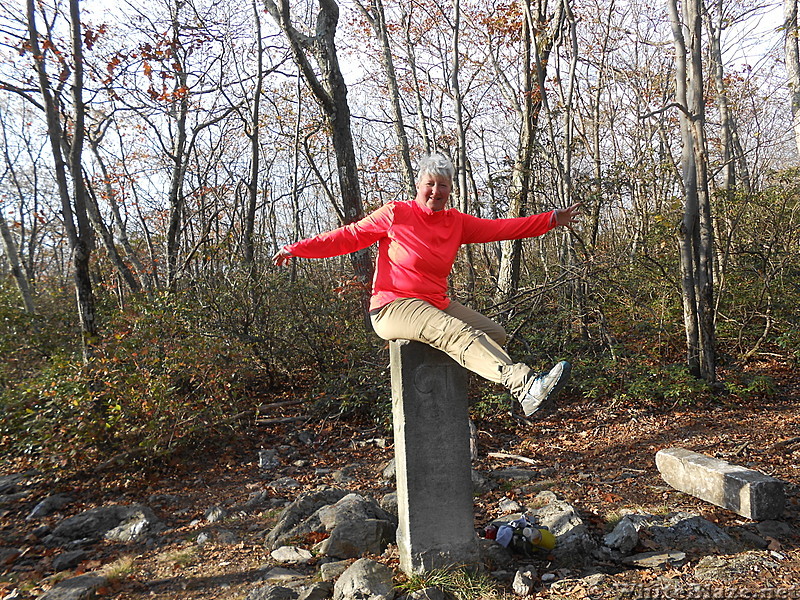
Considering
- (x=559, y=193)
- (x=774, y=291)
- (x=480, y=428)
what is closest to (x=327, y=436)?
(x=480, y=428)

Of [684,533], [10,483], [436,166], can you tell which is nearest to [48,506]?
[10,483]

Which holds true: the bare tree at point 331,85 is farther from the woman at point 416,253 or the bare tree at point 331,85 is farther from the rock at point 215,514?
the woman at point 416,253

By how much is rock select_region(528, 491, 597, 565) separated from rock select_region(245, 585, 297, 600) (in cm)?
183

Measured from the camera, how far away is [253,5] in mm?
12109

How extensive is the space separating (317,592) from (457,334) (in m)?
1.90

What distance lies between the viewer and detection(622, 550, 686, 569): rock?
145 inches

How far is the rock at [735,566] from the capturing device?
3.49m

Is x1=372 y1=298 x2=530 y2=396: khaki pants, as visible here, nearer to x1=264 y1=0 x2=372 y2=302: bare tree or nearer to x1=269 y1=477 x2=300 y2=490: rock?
x1=269 y1=477 x2=300 y2=490: rock

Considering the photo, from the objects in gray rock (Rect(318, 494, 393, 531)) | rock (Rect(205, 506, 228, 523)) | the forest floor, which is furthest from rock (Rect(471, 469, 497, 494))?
rock (Rect(205, 506, 228, 523))

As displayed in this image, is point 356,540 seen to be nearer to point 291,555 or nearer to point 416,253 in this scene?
point 291,555

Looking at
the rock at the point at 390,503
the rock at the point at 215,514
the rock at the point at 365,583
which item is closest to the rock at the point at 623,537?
the rock at the point at 365,583

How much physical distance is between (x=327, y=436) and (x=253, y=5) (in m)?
9.86

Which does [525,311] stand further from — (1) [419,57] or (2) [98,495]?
(1) [419,57]

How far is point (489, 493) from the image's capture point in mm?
5309
